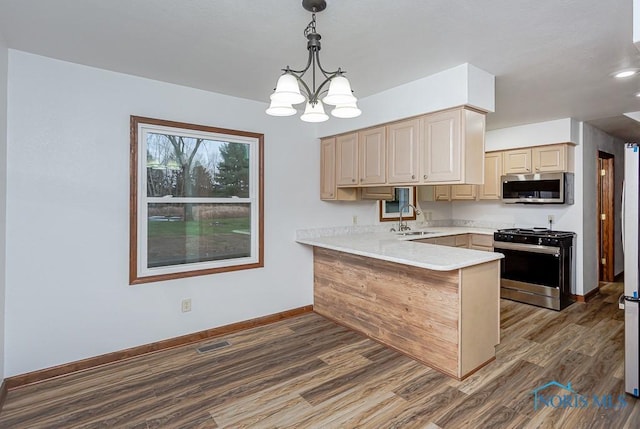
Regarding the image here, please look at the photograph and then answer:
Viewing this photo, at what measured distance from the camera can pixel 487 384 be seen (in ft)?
7.97

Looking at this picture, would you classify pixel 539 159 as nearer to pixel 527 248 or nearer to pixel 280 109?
pixel 527 248

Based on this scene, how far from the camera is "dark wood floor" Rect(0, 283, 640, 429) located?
2061 mm

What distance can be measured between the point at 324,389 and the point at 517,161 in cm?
413

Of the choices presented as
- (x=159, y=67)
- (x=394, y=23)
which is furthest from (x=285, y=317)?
(x=394, y=23)

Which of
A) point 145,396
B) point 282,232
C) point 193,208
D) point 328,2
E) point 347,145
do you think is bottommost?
point 145,396

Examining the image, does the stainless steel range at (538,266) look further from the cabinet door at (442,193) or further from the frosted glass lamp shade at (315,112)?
the frosted glass lamp shade at (315,112)

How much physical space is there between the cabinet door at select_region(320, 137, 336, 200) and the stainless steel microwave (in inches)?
106

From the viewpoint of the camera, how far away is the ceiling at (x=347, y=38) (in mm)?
1841

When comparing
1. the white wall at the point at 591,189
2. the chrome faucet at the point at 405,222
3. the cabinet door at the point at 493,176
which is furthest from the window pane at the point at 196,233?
the white wall at the point at 591,189

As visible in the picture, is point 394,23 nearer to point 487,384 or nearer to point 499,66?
point 499,66

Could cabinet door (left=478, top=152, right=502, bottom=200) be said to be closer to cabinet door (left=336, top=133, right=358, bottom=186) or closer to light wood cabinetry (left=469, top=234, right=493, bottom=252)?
light wood cabinetry (left=469, top=234, right=493, bottom=252)

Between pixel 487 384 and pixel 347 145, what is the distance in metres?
2.55

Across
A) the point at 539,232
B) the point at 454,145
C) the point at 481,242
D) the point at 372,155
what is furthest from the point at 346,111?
the point at 481,242

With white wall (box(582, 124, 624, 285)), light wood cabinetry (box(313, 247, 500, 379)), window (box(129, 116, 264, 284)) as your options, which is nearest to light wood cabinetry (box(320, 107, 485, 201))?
light wood cabinetry (box(313, 247, 500, 379))
